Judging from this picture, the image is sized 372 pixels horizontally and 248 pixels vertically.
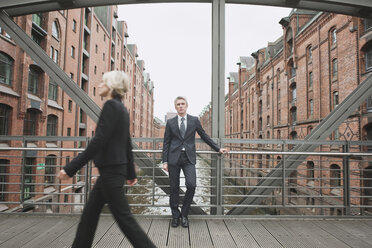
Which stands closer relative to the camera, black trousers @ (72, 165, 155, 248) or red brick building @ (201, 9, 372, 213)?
black trousers @ (72, 165, 155, 248)

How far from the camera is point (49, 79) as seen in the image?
60.7 feet

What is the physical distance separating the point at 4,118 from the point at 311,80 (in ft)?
67.3

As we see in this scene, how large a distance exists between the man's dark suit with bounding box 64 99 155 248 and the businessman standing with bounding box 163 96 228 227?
149 centimetres

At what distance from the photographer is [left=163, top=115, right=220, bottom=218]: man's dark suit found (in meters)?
3.48

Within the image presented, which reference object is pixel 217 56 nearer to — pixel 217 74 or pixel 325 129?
pixel 217 74

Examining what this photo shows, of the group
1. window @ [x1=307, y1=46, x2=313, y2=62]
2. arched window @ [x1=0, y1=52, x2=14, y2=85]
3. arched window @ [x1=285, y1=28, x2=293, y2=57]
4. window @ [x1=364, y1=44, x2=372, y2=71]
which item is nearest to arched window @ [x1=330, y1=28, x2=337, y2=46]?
window @ [x1=307, y1=46, x2=313, y2=62]

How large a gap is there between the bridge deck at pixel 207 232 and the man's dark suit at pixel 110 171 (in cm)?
100

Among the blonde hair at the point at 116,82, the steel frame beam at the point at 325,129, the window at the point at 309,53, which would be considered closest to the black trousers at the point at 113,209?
the blonde hair at the point at 116,82

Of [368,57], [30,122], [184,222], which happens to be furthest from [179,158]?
[30,122]

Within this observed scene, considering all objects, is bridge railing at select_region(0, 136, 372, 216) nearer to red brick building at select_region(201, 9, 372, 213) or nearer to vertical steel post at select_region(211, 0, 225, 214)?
vertical steel post at select_region(211, 0, 225, 214)

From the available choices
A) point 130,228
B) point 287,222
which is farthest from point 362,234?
point 130,228

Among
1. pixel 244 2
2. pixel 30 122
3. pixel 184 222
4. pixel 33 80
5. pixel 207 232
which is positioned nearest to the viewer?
pixel 207 232

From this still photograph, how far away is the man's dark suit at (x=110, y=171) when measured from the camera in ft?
6.35

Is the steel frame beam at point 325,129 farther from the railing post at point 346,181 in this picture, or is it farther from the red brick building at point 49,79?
the red brick building at point 49,79
